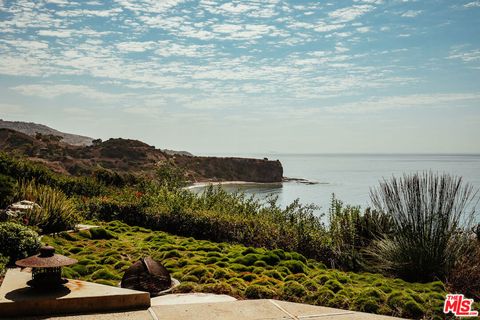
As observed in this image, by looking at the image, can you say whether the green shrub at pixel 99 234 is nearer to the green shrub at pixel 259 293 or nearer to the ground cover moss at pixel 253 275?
the ground cover moss at pixel 253 275

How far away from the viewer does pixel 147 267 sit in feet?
20.9

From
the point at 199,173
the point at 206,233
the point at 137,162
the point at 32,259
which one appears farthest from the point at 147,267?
the point at 199,173

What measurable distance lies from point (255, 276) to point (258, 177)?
87518 mm

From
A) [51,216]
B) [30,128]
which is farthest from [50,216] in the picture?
[30,128]

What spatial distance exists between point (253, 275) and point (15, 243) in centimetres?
412

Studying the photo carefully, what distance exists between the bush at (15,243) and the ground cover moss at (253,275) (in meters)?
0.90

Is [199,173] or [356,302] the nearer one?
[356,302]

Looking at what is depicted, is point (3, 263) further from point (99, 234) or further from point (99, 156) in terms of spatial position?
point (99, 156)

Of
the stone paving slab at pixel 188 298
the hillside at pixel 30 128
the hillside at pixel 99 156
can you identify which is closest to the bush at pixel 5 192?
the stone paving slab at pixel 188 298

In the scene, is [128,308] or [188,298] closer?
[128,308]

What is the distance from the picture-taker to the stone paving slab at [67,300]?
5.09 meters

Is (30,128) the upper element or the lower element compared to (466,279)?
upper

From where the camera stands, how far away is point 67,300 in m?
5.22

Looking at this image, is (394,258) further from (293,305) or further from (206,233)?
(206,233)
